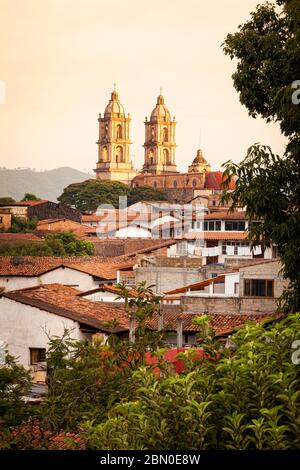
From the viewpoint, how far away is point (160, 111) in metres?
147

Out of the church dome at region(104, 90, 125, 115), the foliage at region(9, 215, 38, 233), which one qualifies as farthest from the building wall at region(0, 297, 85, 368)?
the church dome at region(104, 90, 125, 115)

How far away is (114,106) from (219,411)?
139 meters

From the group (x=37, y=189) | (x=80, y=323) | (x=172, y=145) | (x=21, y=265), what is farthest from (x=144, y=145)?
(x=80, y=323)

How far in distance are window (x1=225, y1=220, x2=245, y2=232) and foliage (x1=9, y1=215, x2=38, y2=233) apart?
1504 centimetres

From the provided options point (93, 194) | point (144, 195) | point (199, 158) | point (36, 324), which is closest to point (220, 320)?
point (36, 324)

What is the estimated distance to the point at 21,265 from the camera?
31188 mm

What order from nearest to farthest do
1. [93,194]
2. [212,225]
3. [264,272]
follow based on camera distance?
1. [264,272]
2. [212,225]
3. [93,194]

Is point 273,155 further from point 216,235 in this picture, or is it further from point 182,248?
point 216,235

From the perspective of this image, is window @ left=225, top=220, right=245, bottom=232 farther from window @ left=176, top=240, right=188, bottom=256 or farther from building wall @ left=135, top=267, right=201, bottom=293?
building wall @ left=135, top=267, right=201, bottom=293

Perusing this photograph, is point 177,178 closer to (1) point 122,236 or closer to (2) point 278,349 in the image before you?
(1) point 122,236

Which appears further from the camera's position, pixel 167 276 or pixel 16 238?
pixel 16 238

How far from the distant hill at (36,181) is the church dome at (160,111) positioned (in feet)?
62.0

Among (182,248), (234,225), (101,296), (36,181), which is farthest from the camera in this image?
(36,181)

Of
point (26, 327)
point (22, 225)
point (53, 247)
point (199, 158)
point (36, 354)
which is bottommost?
point (36, 354)
